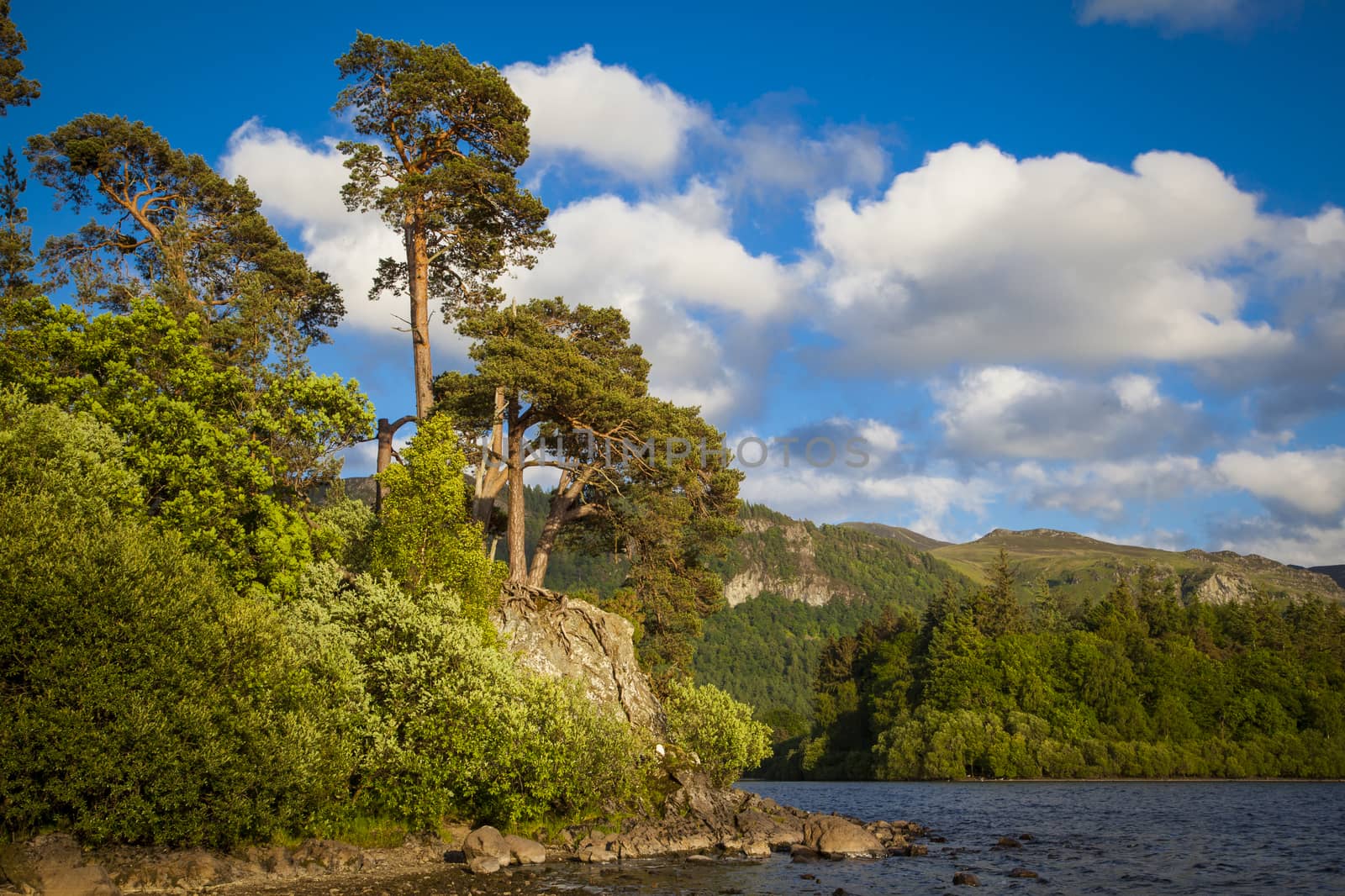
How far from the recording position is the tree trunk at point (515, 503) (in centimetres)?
4400

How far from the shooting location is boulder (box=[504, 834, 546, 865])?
3244 centimetres

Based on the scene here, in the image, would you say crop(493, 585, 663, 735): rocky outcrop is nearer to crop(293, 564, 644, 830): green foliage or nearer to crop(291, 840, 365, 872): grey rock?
crop(293, 564, 644, 830): green foliage

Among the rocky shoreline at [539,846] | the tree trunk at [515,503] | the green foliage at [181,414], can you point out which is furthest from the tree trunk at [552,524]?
the green foliage at [181,414]

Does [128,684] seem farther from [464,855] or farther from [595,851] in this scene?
[595,851]

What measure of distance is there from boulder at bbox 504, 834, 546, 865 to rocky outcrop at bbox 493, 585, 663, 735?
8.03m

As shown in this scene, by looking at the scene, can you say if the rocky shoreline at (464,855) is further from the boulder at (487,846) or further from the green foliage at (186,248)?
the green foliage at (186,248)

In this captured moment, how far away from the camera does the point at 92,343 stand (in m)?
34.3

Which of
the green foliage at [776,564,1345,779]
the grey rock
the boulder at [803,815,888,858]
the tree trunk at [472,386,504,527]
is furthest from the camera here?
the green foliage at [776,564,1345,779]

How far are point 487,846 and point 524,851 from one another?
1556 mm

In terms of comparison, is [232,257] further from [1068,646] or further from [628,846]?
[1068,646]

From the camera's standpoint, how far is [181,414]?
3344 centimetres

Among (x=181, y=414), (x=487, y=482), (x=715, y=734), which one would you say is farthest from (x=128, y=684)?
(x=715, y=734)

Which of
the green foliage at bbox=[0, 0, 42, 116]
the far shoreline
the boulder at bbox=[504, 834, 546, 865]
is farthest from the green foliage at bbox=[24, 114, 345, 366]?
the far shoreline

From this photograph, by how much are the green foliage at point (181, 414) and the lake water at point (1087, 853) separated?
1708 centimetres
